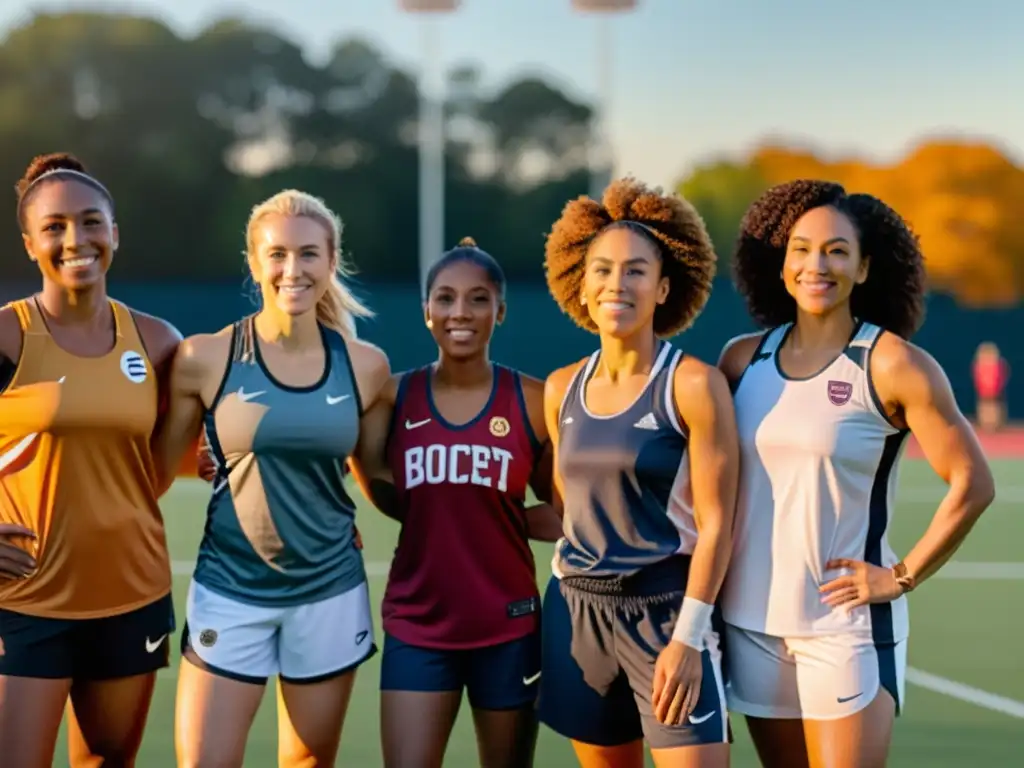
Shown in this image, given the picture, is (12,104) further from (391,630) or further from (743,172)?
(391,630)

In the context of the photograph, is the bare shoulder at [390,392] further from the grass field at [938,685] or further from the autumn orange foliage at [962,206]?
the autumn orange foliage at [962,206]

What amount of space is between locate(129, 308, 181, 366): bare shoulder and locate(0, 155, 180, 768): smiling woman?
Answer: 33 millimetres

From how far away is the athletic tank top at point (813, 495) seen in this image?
3932mm

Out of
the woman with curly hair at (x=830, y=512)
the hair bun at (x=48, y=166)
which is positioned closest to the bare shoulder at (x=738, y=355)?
the woman with curly hair at (x=830, y=512)

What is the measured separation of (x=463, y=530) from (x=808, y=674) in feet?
3.66

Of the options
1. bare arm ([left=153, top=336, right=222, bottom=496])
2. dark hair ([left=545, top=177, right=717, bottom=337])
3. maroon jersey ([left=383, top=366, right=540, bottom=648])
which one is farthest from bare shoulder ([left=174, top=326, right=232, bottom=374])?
dark hair ([left=545, top=177, right=717, bottom=337])

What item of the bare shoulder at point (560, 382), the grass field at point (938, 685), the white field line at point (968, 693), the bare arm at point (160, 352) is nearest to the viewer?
the bare shoulder at point (560, 382)

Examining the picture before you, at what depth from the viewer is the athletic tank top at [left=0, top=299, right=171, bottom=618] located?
4160 millimetres

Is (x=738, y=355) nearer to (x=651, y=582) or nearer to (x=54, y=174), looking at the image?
(x=651, y=582)

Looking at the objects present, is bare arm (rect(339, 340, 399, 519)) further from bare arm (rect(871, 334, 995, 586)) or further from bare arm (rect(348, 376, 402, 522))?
bare arm (rect(871, 334, 995, 586))

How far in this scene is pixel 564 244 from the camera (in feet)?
14.6

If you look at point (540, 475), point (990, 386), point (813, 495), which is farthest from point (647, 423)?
point (990, 386)

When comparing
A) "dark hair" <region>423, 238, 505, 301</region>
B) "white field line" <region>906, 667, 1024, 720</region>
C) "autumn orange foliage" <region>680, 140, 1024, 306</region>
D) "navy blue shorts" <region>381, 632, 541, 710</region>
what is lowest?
"white field line" <region>906, 667, 1024, 720</region>

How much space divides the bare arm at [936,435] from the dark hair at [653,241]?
2.11ft
